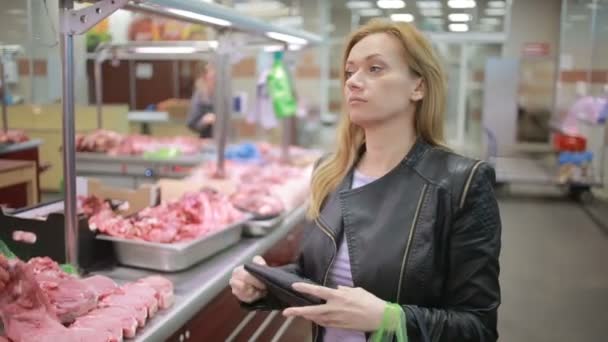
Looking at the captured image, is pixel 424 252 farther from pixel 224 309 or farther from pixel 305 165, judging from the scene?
pixel 305 165

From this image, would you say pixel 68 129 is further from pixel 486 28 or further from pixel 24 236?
pixel 486 28

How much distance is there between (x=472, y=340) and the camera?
4.71ft

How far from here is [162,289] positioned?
211cm

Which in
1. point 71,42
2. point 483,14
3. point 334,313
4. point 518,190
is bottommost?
point 518,190

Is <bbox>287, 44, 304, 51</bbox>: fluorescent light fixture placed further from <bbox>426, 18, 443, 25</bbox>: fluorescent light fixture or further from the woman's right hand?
<bbox>426, 18, 443, 25</bbox>: fluorescent light fixture

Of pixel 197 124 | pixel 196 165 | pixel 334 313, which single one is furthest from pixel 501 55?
pixel 334 313

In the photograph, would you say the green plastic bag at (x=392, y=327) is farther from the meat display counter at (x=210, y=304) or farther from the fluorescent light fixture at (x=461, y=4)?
the fluorescent light fixture at (x=461, y=4)

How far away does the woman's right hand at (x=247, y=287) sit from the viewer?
1.61 meters

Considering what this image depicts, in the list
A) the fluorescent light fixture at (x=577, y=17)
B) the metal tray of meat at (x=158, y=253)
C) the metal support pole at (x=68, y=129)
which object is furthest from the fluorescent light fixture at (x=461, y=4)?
the metal support pole at (x=68, y=129)

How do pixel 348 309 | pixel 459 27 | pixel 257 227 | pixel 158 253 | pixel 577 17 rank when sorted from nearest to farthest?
1. pixel 348 309
2. pixel 158 253
3. pixel 257 227
4. pixel 577 17
5. pixel 459 27

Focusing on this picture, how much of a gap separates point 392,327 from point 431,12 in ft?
41.7

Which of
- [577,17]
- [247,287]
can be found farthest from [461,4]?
[247,287]

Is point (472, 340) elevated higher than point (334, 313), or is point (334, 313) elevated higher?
point (334, 313)

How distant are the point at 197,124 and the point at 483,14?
8.52 m
